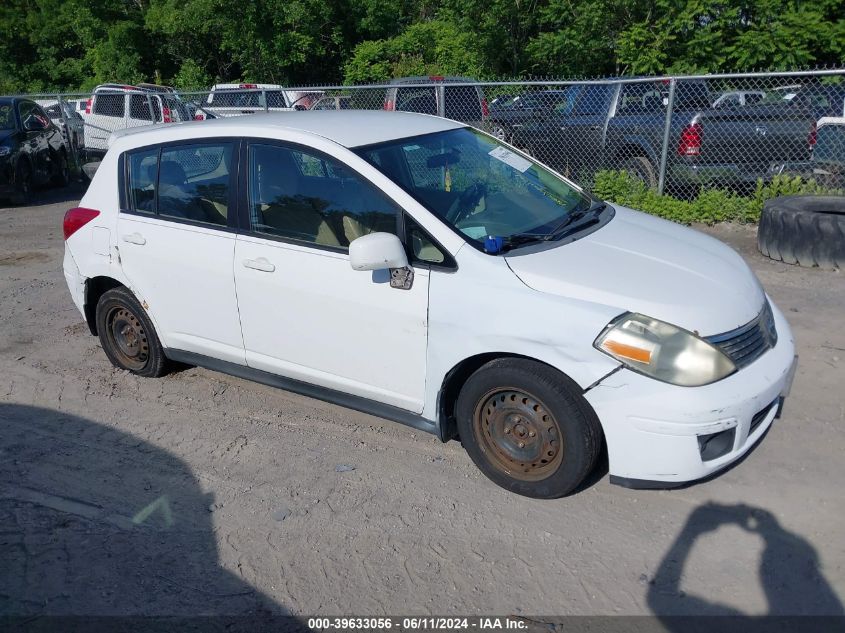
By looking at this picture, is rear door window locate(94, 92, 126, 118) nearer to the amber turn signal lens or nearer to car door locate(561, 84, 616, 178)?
car door locate(561, 84, 616, 178)

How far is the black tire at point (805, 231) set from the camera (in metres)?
7.24

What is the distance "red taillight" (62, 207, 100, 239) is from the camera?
533 centimetres

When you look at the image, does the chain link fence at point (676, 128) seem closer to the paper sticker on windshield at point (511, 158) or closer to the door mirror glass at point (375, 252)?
the paper sticker on windshield at point (511, 158)

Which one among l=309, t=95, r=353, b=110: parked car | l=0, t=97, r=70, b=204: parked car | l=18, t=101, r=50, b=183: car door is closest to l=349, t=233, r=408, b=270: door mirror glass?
l=309, t=95, r=353, b=110: parked car

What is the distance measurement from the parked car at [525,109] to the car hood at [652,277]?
6476 millimetres

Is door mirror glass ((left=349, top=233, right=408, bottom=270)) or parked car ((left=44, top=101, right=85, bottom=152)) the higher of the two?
door mirror glass ((left=349, top=233, right=408, bottom=270))

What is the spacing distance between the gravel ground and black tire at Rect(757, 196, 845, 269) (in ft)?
7.85

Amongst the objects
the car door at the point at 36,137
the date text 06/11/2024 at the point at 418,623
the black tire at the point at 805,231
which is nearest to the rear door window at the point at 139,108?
the car door at the point at 36,137

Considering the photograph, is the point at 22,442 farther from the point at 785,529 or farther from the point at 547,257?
the point at 785,529

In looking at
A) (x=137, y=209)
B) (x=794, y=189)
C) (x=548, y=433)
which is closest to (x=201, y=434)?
(x=137, y=209)

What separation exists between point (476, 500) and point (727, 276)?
5.62 feet

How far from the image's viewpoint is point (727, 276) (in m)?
4.03

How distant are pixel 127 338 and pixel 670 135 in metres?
6.89

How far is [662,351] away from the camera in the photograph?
11.3ft
